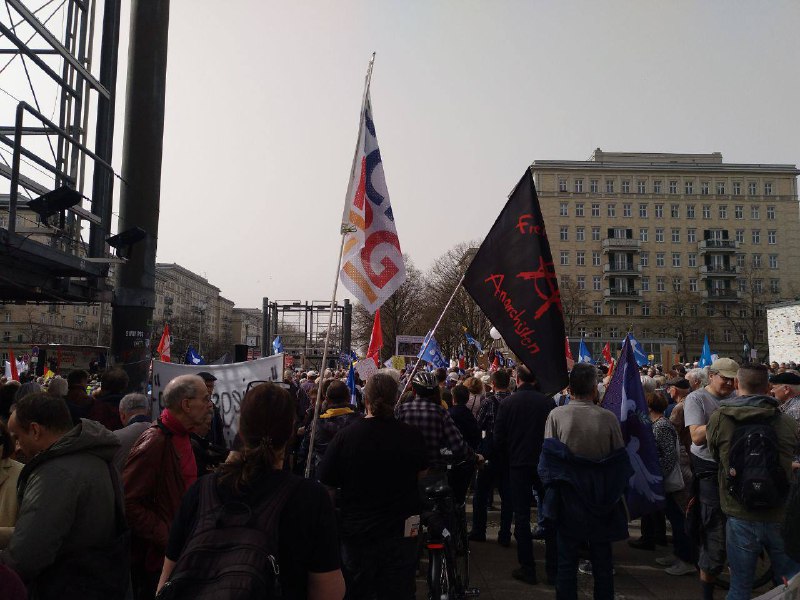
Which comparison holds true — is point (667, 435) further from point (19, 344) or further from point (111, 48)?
point (19, 344)

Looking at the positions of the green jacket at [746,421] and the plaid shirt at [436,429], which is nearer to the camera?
the green jacket at [746,421]

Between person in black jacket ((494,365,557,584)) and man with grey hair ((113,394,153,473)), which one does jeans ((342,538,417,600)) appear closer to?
man with grey hair ((113,394,153,473))

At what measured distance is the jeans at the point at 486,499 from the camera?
Result: 23.9 feet

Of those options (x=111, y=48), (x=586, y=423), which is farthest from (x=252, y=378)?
(x=111, y=48)

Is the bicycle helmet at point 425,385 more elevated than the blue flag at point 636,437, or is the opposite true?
the bicycle helmet at point 425,385

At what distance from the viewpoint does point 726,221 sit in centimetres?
8444

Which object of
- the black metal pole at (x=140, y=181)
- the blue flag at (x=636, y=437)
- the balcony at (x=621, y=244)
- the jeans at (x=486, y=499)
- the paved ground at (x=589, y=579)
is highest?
the balcony at (x=621, y=244)

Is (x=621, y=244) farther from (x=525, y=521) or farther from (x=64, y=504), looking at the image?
(x=64, y=504)

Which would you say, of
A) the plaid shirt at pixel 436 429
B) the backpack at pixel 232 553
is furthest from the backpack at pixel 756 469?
the backpack at pixel 232 553

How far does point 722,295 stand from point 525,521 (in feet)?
283

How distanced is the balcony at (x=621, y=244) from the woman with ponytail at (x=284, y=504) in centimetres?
8452

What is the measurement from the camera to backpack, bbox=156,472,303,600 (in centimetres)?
204

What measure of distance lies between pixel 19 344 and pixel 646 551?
81.5m

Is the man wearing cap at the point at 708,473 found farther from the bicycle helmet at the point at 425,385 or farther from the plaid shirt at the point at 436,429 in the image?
the bicycle helmet at the point at 425,385
